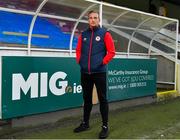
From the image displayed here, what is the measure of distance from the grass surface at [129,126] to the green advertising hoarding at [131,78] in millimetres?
439

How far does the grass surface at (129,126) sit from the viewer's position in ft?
21.1

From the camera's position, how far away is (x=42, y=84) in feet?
22.8

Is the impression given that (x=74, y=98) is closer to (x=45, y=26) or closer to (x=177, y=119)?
(x=45, y=26)

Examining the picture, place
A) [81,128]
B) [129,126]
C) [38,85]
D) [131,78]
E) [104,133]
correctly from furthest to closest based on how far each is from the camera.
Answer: [131,78]
[129,126]
[38,85]
[81,128]
[104,133]

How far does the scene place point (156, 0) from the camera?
19719mm

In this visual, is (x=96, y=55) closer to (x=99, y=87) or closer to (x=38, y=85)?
(x=99, y=87)

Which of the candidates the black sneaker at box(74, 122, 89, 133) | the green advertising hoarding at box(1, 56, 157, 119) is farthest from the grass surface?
the green advertising hoarding at box(1, 56, 157, 119)

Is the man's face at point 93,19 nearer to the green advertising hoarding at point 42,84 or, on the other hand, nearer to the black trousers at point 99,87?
the black trousers at point 99,87

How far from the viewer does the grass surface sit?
21.1ft

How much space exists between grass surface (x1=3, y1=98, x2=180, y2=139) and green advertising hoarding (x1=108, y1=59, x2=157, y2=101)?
1.44ft

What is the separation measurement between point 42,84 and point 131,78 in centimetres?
323

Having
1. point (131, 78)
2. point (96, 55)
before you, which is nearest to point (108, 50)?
point (96, 55)

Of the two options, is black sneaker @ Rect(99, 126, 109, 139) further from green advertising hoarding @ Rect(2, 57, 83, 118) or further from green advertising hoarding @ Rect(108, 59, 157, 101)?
green advertising hoarding @ Rect(108, 59, 157, 101)

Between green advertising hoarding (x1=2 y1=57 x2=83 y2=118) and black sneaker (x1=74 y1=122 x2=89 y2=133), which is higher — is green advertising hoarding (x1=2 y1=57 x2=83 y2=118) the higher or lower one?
the higher one
